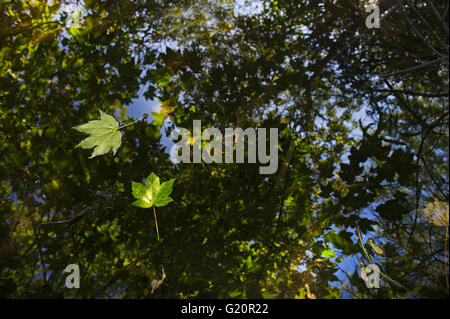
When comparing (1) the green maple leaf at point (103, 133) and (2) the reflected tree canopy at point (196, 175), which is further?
(2) the reflected tree canopy at point (196, 175)

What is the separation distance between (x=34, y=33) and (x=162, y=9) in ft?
4.40

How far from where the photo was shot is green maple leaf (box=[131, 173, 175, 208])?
2.30 ft

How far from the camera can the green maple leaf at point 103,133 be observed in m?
0.67

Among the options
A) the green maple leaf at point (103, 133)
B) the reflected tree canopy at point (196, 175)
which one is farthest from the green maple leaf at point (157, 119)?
the green maple leaf at point (103, 133)

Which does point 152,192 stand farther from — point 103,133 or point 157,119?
point 157,119

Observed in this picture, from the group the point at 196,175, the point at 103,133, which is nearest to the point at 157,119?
the point at 196,175

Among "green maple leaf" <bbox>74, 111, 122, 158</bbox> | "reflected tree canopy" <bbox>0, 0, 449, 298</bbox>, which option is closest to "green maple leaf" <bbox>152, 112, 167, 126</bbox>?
"reflected tree canopy" <bbox>0, 0, 449, 298</bbox>

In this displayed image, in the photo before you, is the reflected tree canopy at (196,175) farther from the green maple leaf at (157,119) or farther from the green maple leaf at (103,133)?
the green maple leaf at (103,133)

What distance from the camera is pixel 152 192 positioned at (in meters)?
0.72

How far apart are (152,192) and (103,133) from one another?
0.79 ft

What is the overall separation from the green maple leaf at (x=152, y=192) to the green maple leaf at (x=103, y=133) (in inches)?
5.5
